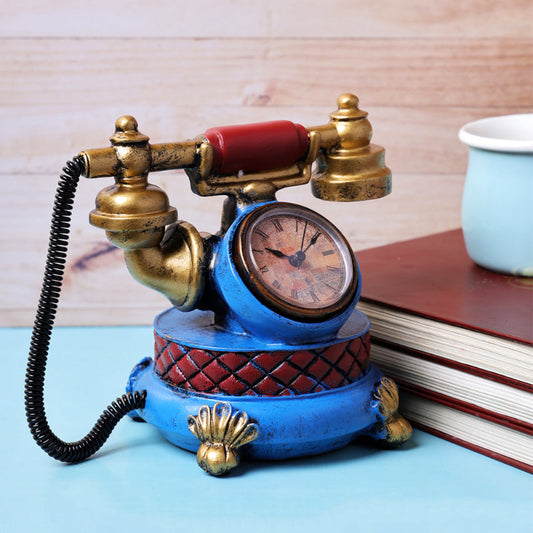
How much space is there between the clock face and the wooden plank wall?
61 centimetres

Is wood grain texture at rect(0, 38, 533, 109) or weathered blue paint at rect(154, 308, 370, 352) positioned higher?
wood grain texture at rect(0, 38, 533, 109)

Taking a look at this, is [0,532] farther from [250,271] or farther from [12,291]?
[12,291]

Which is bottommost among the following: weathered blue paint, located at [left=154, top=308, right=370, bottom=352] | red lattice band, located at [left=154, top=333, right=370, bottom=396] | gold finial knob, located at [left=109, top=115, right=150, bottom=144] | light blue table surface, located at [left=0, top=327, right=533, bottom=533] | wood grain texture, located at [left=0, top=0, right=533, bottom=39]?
light blue table surface, located at [left=0, top=327, right=533, bottom=533]

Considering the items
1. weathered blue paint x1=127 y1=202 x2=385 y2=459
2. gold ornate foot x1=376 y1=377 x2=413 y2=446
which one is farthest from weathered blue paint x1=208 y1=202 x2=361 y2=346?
gold ornate foot x1=376 y1=377 x2=413 y2=446

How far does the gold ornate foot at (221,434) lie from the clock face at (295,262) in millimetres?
134

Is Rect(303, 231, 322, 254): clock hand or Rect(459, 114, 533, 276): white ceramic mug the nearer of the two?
Rect(303, 231, 322, 254): clock hand

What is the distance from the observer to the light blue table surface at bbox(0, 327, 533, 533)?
973 mm

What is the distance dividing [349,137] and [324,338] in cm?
28

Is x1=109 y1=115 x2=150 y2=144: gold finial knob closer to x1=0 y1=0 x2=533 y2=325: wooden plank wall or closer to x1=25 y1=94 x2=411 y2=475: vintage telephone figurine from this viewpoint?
x1=25 y1=94 x2=411 y2=475: vintage telephone figurine

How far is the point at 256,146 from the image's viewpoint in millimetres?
1104

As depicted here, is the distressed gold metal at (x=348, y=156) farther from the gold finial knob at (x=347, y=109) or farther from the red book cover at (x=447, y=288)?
the red book cover at (x=447, y=288)

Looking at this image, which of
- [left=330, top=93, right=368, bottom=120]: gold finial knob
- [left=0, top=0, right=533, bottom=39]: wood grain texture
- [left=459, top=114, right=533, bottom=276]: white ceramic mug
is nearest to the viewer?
[left=330, top=93, right=368, bottom=120]: gold finial knob

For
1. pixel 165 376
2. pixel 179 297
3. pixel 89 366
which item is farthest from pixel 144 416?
pixel 89 366

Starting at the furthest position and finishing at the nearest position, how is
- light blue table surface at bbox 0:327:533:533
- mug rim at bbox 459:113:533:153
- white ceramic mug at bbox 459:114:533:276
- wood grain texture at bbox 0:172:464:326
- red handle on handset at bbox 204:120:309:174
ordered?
1. wood grain texture at bbox 0:172:464:326
2. mug rim at bbox 459:113:533:153
3. white ceramic mug at bbox 459:114:533:276
4. red handle on handset at bbox 204:120:309:174
5. light blue table surface at bbox 0:327:533:533
